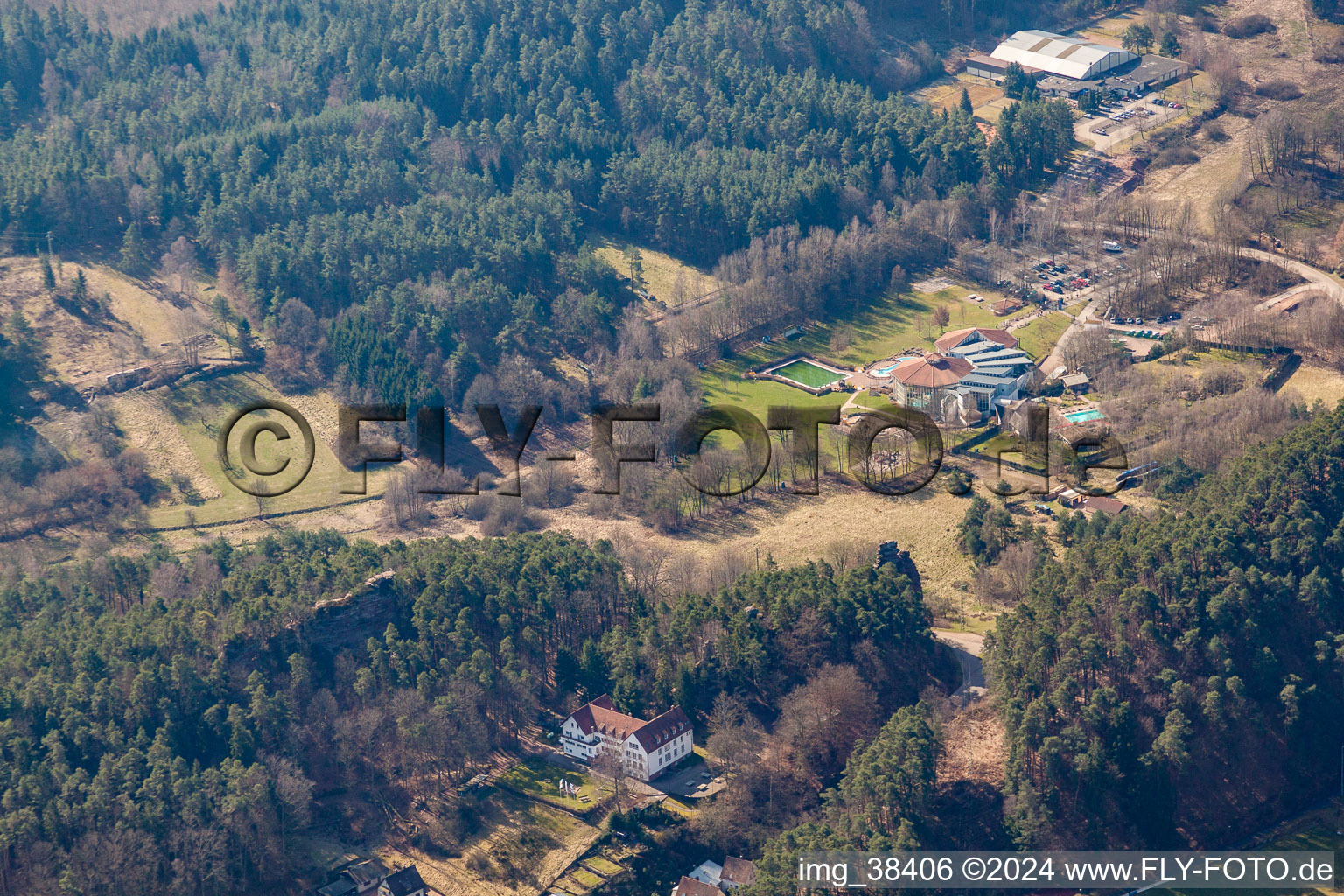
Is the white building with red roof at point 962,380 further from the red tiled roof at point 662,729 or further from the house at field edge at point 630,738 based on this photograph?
the house at field edge at point 630,738

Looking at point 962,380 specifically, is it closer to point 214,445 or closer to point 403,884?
point 214,445

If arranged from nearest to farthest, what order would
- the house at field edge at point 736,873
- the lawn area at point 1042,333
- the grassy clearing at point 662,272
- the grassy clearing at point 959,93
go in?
the house at field edge at point 736,873, the lawn area at point 1042,333, the grassy clearing at point 662,272, the grassy clearing at point 959,93

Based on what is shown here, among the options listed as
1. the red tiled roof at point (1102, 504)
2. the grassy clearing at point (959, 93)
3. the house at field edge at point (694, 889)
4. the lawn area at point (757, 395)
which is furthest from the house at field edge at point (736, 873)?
the grassy clearing at point (959, 93)

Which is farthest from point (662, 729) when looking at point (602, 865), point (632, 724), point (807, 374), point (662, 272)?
point (662, 272)

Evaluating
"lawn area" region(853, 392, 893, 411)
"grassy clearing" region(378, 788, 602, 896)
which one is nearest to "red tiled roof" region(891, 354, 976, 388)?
"lawn area" region(853, 392, 893, 411)

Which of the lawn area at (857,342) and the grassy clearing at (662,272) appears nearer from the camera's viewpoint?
the lawn area at (857,342)

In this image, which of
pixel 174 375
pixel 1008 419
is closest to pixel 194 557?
pixel 174 375

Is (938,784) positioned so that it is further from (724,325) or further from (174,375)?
(174,375)
